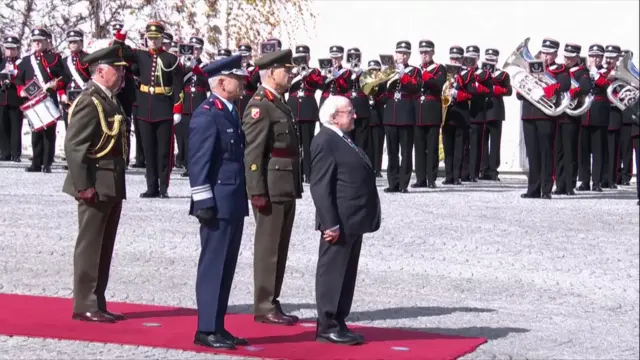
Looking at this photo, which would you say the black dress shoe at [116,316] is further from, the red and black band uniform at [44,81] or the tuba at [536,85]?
the red and black band uniform at [44,81]

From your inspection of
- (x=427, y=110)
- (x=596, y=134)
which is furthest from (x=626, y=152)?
(x=427, y=110)

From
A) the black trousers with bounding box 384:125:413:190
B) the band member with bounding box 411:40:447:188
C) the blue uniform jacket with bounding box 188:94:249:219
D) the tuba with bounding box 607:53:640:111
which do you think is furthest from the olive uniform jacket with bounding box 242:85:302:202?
the band member with bounding box 411:40:447:188

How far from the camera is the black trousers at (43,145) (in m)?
21.8

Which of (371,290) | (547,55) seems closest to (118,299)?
(371,290)

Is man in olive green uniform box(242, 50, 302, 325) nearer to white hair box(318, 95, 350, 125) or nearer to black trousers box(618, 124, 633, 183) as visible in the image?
white hair box(318, 95, 350, 125)

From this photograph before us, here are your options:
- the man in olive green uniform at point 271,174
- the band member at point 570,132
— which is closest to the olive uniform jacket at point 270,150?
the man in olive green uniform at point 271,174

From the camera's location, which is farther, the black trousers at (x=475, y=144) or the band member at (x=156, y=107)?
the black trousers at (x=475, y=144)

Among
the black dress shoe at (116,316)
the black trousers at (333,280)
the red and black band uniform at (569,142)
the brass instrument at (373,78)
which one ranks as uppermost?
the brass instrument at (373,78)

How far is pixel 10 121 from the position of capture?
25.0m

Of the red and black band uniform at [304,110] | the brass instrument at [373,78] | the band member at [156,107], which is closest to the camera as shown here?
the band member at [156,107]

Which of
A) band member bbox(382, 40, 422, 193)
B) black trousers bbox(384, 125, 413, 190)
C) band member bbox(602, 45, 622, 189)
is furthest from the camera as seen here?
band member bbox(602, 45, 622, 189)

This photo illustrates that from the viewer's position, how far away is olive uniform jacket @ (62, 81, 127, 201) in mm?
10117

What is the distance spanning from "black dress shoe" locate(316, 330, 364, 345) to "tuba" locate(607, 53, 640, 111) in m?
9.88

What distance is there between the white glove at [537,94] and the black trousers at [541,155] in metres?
0.33
